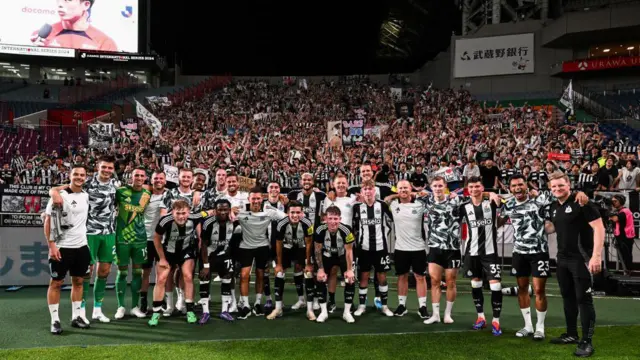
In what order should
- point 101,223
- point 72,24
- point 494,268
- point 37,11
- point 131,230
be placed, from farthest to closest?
point 72,24
point 37,11
point 131,230
point 101,223
point 494,268

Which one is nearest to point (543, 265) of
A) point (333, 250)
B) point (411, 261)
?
point (411, 261)

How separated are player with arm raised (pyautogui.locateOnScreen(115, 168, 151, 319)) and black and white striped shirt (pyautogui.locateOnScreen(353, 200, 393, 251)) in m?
3.61

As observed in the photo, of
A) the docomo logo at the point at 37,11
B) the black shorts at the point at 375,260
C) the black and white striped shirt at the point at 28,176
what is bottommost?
the black shorts at the point at 375,260

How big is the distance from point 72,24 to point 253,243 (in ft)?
115

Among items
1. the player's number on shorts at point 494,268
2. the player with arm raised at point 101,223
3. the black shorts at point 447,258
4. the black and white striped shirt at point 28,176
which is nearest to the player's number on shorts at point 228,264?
the player with arm raised at point 101,223

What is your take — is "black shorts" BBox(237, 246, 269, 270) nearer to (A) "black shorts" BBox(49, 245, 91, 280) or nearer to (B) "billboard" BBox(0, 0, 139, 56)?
(A) "black shorts" BBox(49, 245, 91, 280)

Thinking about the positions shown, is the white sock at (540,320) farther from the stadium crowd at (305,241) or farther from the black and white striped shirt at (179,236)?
the black and white striped shirt at (179,236)

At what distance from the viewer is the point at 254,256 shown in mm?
9266

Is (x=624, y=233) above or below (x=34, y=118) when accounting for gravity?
below

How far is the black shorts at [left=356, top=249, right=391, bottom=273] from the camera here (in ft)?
31.1

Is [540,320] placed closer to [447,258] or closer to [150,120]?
[447,258]

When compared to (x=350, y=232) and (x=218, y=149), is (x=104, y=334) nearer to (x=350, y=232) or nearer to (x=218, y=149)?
(x=350, y=232)

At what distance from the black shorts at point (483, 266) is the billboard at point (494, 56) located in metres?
31.5

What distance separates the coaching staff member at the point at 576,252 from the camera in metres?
6.78
